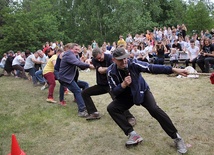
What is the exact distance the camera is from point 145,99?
4402 millimetres

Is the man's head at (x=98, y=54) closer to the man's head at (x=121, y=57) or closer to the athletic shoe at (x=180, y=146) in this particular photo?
the man's head at (x=121, y=57)

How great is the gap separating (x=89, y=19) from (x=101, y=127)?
3382cm

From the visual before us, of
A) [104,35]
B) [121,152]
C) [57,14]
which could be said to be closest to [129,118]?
[121,152]

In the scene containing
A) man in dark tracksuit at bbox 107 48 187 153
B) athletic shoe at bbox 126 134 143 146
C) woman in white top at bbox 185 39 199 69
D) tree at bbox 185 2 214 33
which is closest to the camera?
man in dark tracksuit at bbox 107 48 187 153

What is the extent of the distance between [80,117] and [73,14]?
36.0 metres

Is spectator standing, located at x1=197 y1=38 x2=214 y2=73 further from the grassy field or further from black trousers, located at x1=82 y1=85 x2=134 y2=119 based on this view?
black trousers, located at x1=82 y1=85 x2=134 y2=119

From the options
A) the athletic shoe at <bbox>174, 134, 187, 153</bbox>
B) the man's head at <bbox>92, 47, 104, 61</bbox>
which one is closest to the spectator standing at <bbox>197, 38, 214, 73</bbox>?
the man's head at <bbox>92, 47, 104, 61</bbox>

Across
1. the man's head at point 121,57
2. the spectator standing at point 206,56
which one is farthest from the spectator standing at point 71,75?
the spectator standing at point 206,56

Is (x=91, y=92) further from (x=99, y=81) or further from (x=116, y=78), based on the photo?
(x=116, y=78)

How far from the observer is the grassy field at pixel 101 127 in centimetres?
465

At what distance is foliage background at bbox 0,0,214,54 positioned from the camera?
2830cm

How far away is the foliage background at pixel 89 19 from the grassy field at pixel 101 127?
21.3 m

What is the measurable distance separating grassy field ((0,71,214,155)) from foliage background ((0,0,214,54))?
21.3m

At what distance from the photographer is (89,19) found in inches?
1499
